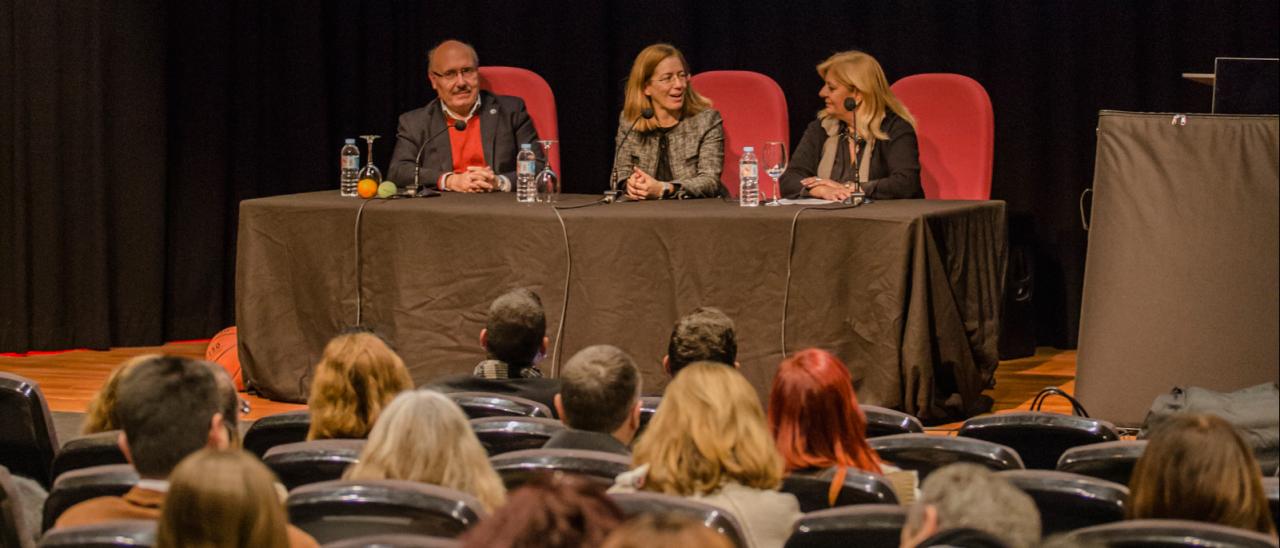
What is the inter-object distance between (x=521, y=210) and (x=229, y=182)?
109 inches

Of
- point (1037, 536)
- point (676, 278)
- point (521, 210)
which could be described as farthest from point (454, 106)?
point (1037, 536)

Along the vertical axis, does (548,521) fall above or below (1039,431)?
above

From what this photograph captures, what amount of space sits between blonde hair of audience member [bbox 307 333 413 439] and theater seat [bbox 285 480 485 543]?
30.4 inches

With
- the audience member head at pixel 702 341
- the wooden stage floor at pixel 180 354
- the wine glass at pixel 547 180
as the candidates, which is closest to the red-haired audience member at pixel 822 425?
the audience member head at pixel 702 341

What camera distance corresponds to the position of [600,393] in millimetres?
3062

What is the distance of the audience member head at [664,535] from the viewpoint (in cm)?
151

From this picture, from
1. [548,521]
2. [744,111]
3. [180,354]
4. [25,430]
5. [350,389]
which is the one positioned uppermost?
[744,111]

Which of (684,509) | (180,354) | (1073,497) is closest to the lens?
(684,509)

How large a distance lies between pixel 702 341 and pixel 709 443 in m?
1.14

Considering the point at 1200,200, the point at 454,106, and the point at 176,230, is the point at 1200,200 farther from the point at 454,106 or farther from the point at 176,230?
the point at 176,230

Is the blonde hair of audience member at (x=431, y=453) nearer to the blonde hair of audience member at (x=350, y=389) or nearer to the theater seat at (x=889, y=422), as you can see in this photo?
the blonde hair of audience member at (x=350, y=389)

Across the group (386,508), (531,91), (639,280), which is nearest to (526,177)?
(639,280)

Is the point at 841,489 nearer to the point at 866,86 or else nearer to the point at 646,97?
the point at 866,86

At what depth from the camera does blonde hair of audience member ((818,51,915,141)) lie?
577 cm
